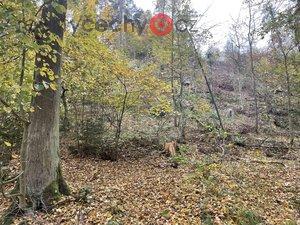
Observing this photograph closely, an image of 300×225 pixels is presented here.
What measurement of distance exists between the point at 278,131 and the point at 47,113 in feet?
60.2

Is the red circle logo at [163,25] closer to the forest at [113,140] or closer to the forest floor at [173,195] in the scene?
the forest at [113,140]

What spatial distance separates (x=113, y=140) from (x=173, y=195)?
5.04 meters

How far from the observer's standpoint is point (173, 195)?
7.11 meters

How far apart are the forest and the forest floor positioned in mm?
30

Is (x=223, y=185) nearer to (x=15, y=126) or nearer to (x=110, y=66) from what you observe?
(x=110, y=66)

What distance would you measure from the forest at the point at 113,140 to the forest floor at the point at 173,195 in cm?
3

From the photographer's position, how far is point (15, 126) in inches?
394

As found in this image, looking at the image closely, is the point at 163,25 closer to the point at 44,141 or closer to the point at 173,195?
the point at 173,195

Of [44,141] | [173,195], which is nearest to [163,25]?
[173,195]

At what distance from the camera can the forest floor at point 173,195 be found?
6074mm

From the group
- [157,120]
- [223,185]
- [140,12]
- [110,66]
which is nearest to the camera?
[223,185]

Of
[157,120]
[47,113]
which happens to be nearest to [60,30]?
[47,113]

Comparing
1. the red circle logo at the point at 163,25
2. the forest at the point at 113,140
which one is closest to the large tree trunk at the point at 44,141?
the forest at the point at 113,140

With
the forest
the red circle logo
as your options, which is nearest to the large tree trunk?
the forest
